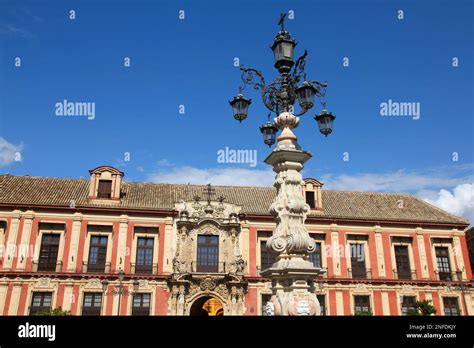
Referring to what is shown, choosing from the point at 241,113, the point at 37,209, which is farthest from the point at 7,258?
the point at 241,113

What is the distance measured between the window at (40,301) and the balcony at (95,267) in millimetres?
2075

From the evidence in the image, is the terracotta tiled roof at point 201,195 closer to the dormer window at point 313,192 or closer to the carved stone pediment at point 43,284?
the dormer window at point 313,192

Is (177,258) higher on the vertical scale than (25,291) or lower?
higher

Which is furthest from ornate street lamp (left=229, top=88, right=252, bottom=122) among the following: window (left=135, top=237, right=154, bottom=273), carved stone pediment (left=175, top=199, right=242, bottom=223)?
window (left=135, top=237, right=154, bottom=273)

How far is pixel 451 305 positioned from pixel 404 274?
10.4 ft

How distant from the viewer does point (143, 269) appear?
21422 millimetres

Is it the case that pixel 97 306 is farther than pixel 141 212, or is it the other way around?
pixel 141 212

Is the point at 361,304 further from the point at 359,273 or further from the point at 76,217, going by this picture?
the point at 76,217

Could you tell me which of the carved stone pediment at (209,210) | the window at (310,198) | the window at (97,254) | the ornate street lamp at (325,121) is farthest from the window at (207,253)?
the ornate street lamp at (325,121)

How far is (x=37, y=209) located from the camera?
2141 centimetres

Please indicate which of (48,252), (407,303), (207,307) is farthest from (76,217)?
(407,303)
